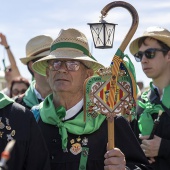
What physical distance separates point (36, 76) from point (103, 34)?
196 centimetres

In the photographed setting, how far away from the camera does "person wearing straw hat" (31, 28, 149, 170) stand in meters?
3.49

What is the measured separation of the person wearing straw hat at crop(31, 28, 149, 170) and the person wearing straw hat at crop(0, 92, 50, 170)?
372 millimetres

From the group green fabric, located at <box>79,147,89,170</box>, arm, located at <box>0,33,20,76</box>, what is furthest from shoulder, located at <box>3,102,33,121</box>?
arm, located at <box>0,33,20,76</box>

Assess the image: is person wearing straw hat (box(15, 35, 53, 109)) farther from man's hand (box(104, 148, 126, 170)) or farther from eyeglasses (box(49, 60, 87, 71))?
man's hand (box(104, 148, 126, 170))

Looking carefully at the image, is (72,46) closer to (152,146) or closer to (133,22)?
(133,22)

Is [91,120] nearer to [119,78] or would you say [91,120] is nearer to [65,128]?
[65,128]

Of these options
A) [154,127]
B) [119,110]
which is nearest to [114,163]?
[119,110]

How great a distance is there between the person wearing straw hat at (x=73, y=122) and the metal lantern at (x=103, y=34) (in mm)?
185

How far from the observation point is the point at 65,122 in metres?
3.64

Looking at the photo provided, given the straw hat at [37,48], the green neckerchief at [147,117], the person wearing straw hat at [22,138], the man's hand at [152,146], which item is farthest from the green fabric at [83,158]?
the straw hat at [37,48]

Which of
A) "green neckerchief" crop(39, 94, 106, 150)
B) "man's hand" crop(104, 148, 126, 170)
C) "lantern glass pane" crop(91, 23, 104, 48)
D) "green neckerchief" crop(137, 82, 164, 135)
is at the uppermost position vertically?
"lantern glass pane" crop(91, 23, 104, 48)

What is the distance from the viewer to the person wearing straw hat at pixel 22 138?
3.07 meters

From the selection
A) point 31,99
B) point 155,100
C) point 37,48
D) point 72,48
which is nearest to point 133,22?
point 72,48

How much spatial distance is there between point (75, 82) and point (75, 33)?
45cm
